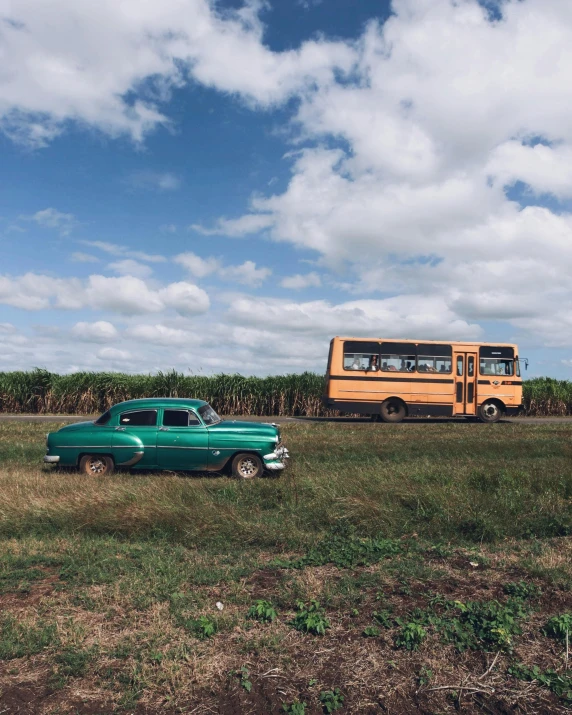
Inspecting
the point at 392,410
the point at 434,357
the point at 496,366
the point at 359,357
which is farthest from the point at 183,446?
the point at 496,366

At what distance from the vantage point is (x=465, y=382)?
24875mm

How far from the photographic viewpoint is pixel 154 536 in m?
7.26

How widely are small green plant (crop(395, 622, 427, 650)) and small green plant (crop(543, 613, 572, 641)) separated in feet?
3.29

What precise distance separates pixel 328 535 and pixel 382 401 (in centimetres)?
1746

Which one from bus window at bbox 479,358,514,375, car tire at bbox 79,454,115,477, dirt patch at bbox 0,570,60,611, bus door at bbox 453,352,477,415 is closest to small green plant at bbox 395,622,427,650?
dirt patch at bbox 0,570,60,611

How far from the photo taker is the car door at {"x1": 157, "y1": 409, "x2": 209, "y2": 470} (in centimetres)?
1127

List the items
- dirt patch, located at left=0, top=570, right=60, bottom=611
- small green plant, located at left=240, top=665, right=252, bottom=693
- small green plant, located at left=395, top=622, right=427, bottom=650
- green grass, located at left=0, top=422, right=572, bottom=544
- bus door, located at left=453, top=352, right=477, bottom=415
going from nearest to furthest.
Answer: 1. small green plant, located at left=240, top=665, right=252, bottom=693
2. small green plant, located at left=395, top=622, right=427, bottom=650
3. dirt patch, located at left=0, top=570, right=60, bottom=611
4. green grass, located at left=0, top=422, right=572, bottom=544
5. bus door, located at left=453, top=352, right=477, bottom=415

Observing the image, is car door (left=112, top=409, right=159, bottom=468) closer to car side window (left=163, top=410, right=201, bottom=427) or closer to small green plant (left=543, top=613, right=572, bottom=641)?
car side window (left=163, top=410, right=201, bottom=427)

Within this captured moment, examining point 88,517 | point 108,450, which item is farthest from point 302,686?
point 108,450

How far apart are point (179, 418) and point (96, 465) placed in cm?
186

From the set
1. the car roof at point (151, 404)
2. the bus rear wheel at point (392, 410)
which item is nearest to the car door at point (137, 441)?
the car roof at point (151, 404)

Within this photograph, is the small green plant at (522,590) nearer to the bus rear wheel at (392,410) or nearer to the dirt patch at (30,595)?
the dirt patch at (30,595)

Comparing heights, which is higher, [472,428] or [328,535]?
[472,428]

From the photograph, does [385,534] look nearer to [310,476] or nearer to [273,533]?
[273,533]
